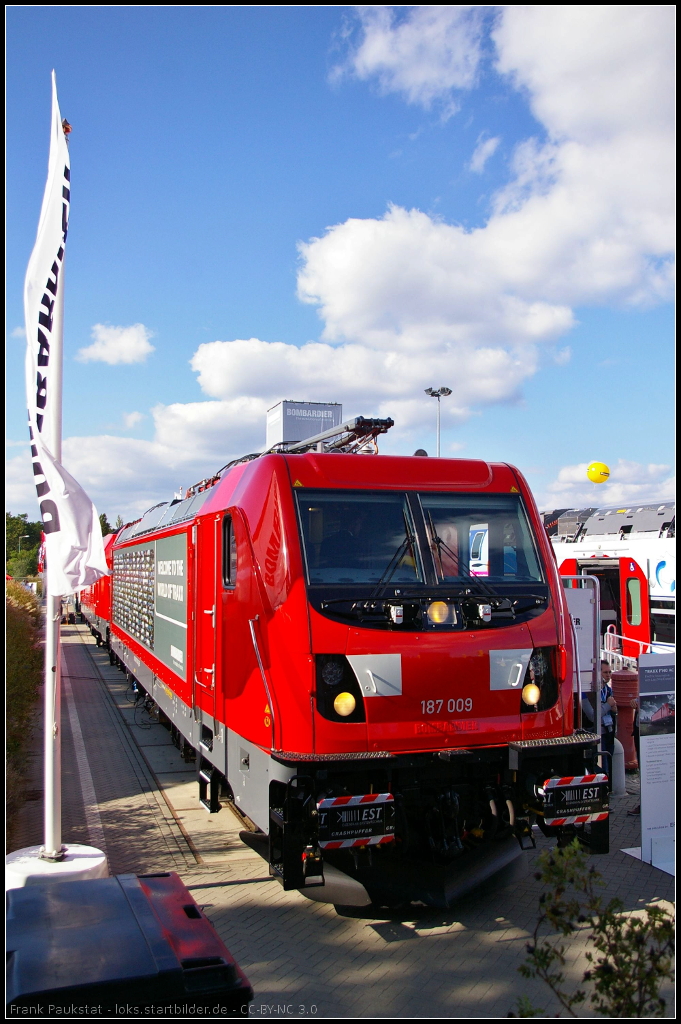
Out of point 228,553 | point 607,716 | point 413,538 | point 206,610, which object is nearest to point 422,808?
point 413,538

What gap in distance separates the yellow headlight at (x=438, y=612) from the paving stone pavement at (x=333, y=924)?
2160mm

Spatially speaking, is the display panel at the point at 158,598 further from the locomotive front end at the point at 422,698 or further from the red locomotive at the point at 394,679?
the locomotive front end at the point at 422,698

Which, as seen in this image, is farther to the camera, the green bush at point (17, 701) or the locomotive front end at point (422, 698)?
the green bush at point (17, 701)

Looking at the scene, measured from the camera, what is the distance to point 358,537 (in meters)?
5.55

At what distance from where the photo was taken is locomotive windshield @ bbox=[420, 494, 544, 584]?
572 centimetres

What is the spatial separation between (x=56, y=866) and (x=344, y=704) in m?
2.56

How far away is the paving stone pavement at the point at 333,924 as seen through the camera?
444 centimetres

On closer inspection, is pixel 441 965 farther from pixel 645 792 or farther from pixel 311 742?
pixel 645 792

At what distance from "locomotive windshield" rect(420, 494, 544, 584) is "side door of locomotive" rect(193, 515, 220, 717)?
1.96 metres

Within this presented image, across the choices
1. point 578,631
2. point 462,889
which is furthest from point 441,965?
point 578,631

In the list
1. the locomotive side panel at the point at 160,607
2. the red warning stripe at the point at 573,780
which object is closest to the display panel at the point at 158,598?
the locomotive side panel at the point at 160,607

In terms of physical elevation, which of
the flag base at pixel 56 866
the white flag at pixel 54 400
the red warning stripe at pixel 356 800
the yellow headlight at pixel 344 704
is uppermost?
the white flag at pixel 54 400

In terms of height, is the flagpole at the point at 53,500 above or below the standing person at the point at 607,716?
above

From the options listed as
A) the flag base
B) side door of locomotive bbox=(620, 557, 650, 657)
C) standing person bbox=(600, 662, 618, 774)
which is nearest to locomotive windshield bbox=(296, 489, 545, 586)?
the flag base
